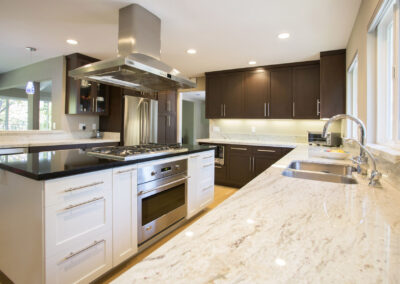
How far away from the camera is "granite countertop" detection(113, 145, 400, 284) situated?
1.40 ft

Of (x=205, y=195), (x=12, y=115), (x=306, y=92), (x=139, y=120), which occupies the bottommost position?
(x=205, y=195)

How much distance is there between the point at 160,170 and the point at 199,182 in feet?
2.47

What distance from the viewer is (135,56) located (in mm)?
2035

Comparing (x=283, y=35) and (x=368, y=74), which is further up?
(x=283, y=35)

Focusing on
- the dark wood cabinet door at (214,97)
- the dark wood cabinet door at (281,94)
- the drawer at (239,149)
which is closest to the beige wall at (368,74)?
the dark wood cabinet door at (281,94)

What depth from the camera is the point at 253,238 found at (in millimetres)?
571

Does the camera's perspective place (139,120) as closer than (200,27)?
No

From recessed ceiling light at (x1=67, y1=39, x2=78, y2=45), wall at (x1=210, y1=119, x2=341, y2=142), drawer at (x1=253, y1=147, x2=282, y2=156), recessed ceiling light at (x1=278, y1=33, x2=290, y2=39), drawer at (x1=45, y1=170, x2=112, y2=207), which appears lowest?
drawer at (x1=45, y1=170, x2=112, y2=207)

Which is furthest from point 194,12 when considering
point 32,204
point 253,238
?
point 253,238

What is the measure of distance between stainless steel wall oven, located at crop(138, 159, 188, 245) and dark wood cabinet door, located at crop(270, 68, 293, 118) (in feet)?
8.20

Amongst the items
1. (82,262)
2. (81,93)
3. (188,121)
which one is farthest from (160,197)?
(188,121)

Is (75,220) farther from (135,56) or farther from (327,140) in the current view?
(327,140)

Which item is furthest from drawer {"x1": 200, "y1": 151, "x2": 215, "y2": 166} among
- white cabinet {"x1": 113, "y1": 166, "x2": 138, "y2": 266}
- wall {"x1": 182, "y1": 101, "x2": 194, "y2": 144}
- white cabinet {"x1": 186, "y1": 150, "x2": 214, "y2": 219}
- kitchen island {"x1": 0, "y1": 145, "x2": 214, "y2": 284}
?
wall {"x1": 182, "y1": 101, "x2": 194, "y2": 144}

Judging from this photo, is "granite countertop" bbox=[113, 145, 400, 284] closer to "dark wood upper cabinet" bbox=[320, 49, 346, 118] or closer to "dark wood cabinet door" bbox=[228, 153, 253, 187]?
"dark wood upper cabinet" bbox=[320, 49, 346, 118]
